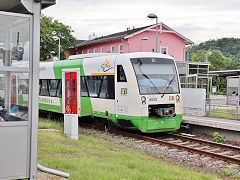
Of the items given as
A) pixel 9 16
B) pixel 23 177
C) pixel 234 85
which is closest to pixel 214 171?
pixel 23 177

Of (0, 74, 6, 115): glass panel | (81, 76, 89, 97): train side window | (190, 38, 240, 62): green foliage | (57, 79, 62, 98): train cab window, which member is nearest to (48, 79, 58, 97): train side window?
(57, 79, 62, 98): train cab window

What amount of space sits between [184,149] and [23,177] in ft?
20.3

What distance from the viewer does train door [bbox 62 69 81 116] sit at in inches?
610

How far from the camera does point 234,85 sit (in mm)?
22812

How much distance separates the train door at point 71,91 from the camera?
50.8 ft

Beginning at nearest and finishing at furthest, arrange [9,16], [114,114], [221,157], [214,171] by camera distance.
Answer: [9,16] → [214,171] → [221,157] → [114,114]

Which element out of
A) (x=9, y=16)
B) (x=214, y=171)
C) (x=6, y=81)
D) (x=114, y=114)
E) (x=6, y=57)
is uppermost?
(x=9, y=16)

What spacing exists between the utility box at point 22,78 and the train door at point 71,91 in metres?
9.29

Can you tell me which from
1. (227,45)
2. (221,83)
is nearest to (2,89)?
(221,83)

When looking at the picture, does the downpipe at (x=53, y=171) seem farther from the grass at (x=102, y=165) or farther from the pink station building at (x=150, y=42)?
the pink station building at (x=150, y=42)

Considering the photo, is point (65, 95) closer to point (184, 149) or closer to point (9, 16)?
point (184, 149)

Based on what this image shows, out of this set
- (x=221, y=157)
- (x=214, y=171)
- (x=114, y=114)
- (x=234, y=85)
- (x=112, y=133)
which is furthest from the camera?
(x=234, y=85)

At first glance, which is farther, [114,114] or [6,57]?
[114,114]

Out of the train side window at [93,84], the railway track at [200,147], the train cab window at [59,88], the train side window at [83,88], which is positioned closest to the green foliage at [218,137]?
the railway track at [200,147]
